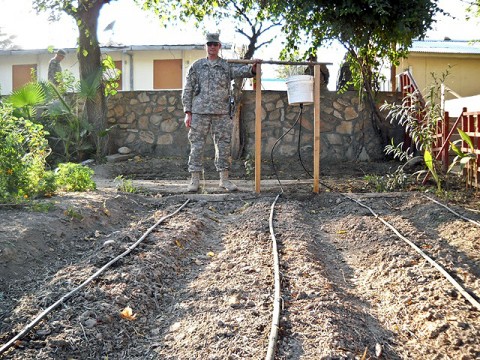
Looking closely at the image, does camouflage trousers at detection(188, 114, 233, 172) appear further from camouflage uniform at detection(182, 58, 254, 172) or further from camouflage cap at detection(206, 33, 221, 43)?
camouflage cap at detection(206, 33, 221, 43)

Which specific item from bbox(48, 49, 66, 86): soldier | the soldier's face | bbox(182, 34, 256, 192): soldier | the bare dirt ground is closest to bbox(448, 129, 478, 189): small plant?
the bare dirt ground

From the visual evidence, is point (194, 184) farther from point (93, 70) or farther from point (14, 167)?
point (93, 70)

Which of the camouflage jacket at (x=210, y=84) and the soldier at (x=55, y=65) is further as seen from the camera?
the soldier at (x=55, y=65)

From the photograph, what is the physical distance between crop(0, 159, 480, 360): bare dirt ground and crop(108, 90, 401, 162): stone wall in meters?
5.27

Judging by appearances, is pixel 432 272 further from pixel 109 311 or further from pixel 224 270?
pixel 109 311

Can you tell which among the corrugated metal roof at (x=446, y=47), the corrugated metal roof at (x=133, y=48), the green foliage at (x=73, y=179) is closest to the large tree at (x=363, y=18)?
the green foliage at (x=73, y=179)

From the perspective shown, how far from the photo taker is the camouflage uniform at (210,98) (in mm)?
8883

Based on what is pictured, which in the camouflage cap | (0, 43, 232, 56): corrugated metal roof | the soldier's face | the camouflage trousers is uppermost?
(0, 43, 232, 56): corrugated metal roof

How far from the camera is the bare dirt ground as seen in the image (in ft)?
11.8

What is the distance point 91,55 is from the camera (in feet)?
43.7

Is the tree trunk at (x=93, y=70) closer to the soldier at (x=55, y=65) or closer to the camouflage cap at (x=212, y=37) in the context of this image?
the soldier at (x=55, y=65)

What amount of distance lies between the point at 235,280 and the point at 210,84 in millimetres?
4670

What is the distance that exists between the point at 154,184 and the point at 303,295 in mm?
6463

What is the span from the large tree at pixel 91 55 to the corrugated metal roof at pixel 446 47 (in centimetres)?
911
